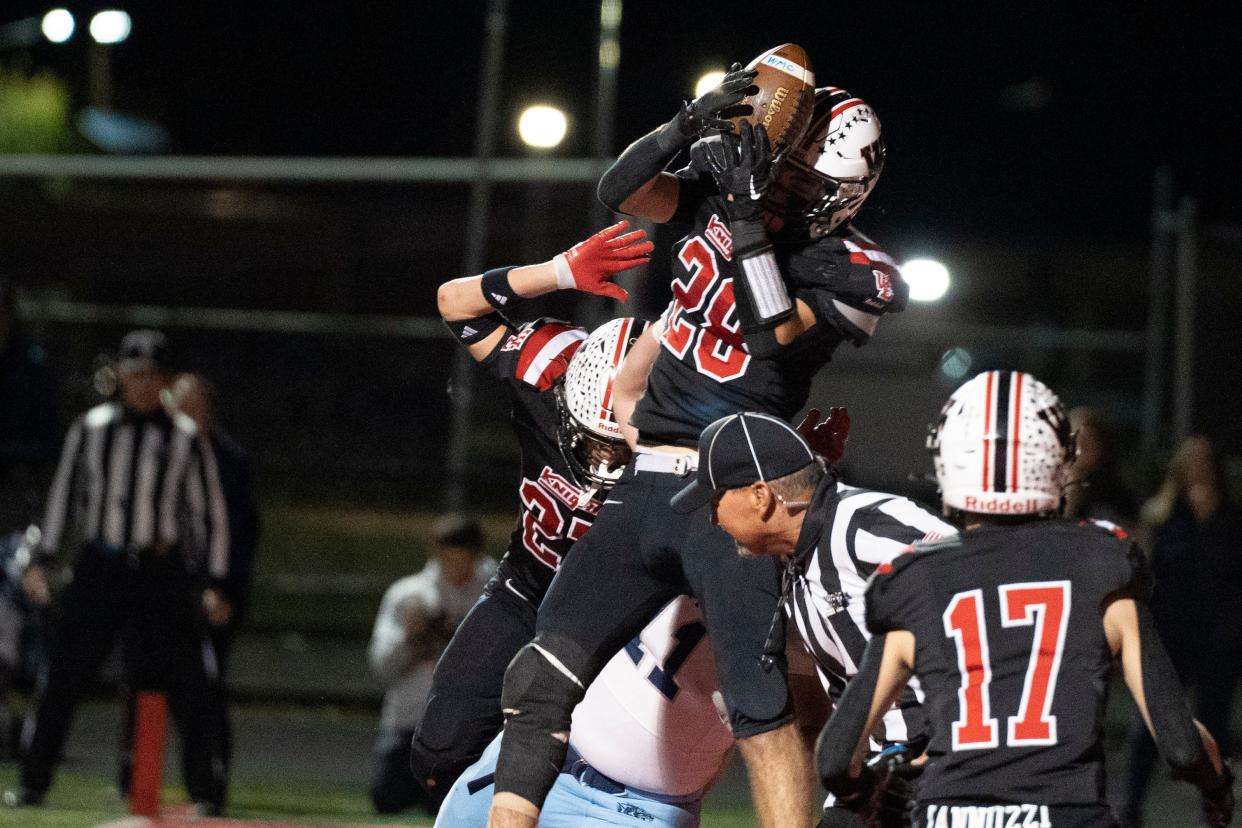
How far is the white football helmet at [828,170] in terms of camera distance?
3.81m

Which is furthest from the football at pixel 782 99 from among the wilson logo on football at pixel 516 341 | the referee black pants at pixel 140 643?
the referee black pants at pixel 140 643

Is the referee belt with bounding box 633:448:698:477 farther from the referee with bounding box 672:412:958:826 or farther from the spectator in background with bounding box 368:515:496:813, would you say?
the spectator in background with bounding box 368:515:496:813

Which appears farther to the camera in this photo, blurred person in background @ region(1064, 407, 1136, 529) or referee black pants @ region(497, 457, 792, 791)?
blurred person in background @ region(1064, 407, 1136, 529)

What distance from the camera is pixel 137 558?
23.2 ft

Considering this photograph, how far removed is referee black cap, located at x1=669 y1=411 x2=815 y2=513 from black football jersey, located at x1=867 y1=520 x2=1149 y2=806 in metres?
0.64

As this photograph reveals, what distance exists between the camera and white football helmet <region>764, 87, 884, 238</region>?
12.5 feet

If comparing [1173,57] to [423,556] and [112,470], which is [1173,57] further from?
[112,470]

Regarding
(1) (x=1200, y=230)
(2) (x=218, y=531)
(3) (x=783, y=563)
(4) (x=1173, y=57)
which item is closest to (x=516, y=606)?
(3) (x=783, y=563)

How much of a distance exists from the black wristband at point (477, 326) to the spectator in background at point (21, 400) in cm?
385

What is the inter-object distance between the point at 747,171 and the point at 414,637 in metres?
4.18

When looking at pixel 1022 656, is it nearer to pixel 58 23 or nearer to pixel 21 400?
pixel 21 400

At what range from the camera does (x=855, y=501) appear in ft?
10.9

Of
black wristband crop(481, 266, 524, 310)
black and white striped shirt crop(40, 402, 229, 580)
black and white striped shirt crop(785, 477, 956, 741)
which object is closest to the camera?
black and white striped shirt crop(785, 477, 956, 741)

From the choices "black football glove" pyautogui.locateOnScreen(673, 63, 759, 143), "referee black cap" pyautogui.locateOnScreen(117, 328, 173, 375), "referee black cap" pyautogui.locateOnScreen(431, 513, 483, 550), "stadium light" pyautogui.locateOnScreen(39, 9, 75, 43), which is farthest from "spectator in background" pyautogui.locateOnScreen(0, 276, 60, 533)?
"stadium light" pyautogui.locateOnScreen(39, 9, 75, 43)
